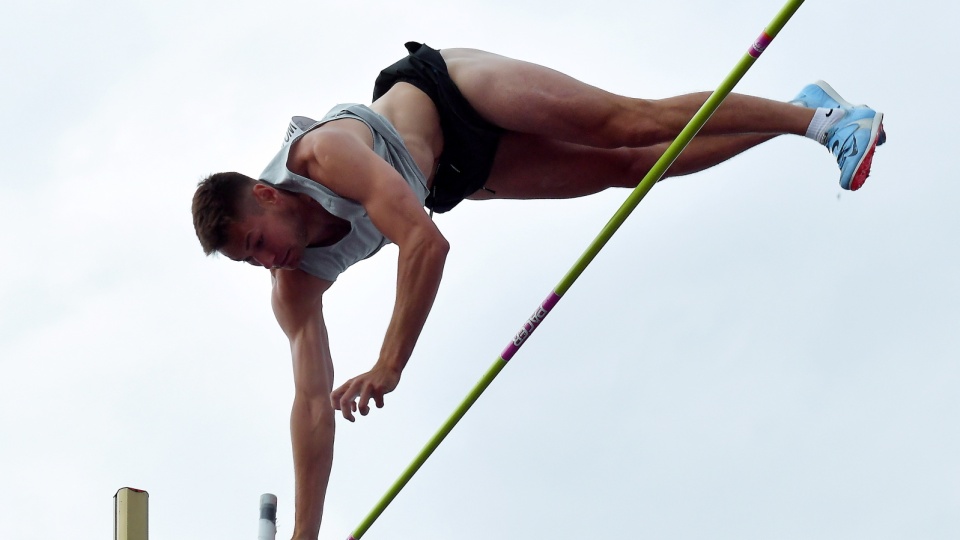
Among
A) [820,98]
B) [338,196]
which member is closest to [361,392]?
[338,196]

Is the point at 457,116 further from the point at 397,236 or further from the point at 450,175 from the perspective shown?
the point at 397,236

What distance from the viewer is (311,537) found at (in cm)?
503

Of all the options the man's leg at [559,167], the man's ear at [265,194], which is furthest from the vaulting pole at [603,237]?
the man's ear at [265,194]

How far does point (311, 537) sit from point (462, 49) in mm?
1738

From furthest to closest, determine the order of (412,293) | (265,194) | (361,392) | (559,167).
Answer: (559,167) < (265,194) < (412,293) < (361,392)

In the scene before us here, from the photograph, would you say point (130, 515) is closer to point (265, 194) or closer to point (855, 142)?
point (265, 194)

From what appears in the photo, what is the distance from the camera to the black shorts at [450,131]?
5047 mm

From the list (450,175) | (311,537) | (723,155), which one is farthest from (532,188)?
(311,537)

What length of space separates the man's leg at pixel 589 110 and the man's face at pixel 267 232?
736 mm

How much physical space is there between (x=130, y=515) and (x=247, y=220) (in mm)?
989

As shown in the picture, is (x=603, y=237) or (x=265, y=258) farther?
(x=265, y=258)

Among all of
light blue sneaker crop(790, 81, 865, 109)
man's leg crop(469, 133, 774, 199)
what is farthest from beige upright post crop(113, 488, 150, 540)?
light blue sneaker crop(790, 81, 865, 109)

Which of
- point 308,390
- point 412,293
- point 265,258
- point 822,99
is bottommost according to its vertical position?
point 412,293

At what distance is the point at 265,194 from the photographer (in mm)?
4789
